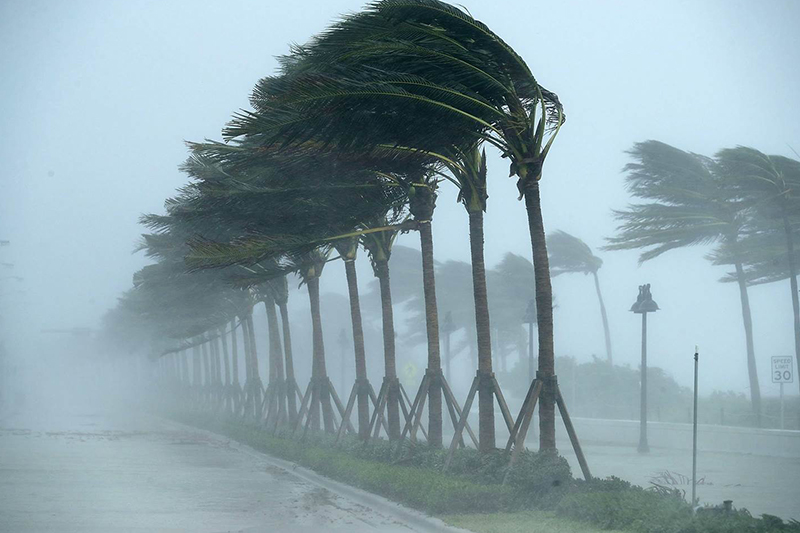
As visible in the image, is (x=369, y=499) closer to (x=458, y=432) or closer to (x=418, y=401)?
(x=458, y=432)

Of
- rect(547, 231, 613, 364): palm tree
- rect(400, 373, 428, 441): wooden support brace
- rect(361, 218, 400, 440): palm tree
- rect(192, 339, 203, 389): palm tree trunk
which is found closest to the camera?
rect(400, 373, 428, 441): wooden support brace

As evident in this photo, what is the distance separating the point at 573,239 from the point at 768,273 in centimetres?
2063

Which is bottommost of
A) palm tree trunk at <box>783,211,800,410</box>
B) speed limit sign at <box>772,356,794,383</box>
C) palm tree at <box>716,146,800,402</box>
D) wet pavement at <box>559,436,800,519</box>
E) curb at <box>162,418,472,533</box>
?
wet pavement at <box>559,436,800,519</box>

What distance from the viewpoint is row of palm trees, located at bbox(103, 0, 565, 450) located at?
1379 cm

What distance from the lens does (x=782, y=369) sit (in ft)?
97.5

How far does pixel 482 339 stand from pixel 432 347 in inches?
106

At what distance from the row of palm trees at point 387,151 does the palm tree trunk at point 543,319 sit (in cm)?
2

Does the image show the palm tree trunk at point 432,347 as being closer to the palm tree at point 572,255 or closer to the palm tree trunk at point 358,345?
the palm tree trunk at point 358,345

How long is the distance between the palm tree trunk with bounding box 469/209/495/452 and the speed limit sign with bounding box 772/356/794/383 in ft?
50.8

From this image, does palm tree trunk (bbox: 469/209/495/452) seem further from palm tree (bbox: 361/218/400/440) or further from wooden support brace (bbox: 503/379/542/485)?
palm tree (bbox: 361/218/400/440)

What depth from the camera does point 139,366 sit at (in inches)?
5059

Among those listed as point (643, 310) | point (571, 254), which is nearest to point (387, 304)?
point (643, 310)

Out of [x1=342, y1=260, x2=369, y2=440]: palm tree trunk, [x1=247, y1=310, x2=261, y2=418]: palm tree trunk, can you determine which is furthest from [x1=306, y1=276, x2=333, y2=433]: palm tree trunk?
[x1=247, y1=310, x2=261, y2=418]: palm tree trunk

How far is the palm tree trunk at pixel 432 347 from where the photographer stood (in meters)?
19.8
